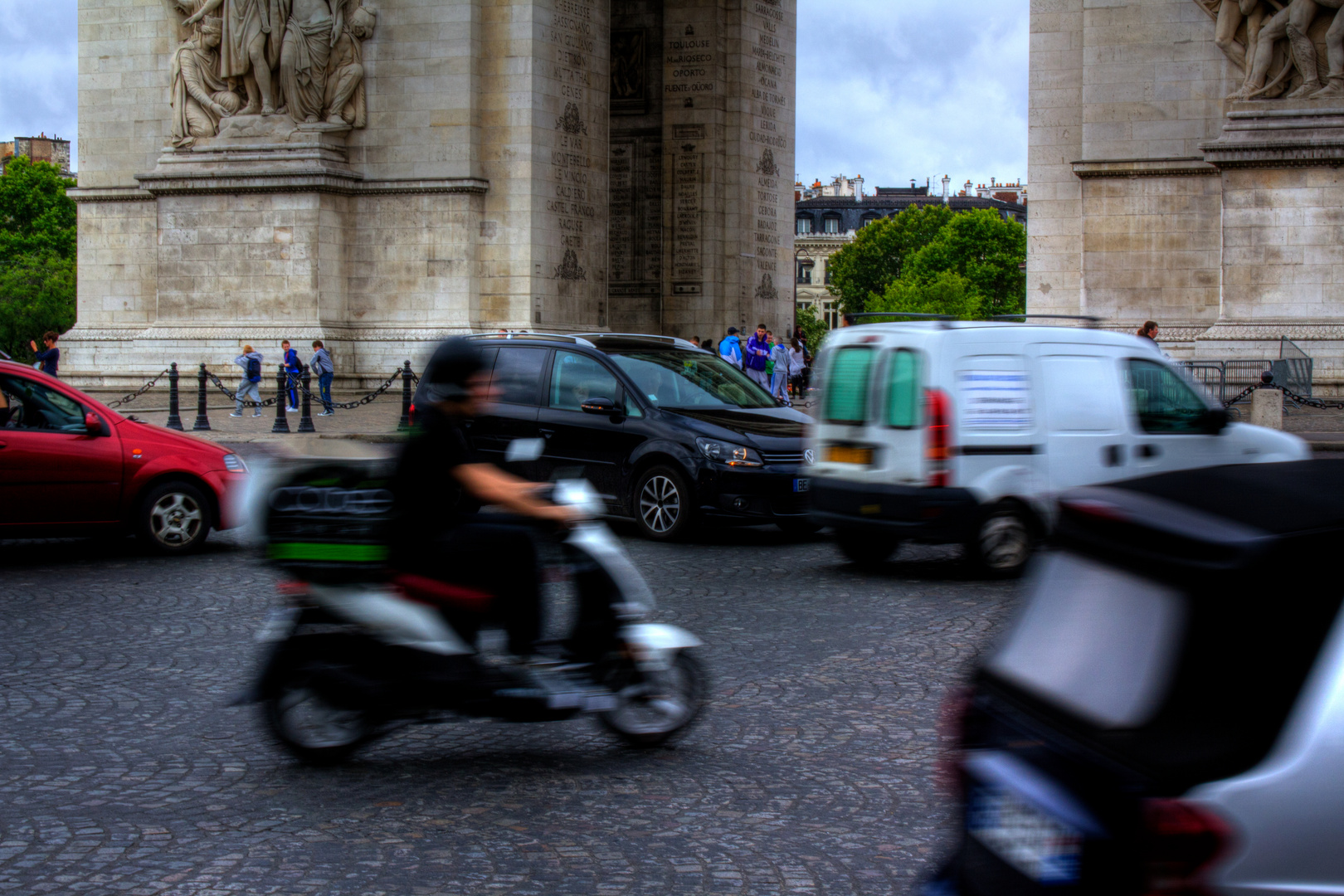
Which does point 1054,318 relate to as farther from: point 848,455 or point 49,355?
point 49,355

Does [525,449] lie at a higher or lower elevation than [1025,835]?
higher

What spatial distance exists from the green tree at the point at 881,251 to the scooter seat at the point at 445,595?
10087 cm

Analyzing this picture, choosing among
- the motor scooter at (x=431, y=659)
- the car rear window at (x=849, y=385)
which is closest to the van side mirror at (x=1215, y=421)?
→ the car rear window at (x=849, y=385)

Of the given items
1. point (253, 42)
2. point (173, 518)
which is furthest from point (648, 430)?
point (253, 42)

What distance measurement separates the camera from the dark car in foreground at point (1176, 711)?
226 centimetres

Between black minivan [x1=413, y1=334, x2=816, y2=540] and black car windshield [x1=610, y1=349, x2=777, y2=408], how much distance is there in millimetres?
13

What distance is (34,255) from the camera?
70.8 metres

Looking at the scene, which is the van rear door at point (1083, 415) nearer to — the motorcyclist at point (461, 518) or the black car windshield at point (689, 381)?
the black car windshield at point (689, 381)

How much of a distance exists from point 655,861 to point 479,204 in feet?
69.7

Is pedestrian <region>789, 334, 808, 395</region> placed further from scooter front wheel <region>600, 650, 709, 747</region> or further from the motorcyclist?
the motorcyclist

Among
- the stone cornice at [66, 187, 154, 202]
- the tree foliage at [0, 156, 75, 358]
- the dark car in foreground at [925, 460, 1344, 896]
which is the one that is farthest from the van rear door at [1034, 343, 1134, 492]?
the tree foliage at [0, 156, 75, 358]

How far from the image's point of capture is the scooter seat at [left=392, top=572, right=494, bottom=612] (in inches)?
208

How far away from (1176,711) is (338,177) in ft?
77.7

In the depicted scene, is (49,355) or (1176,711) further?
(49,355)
